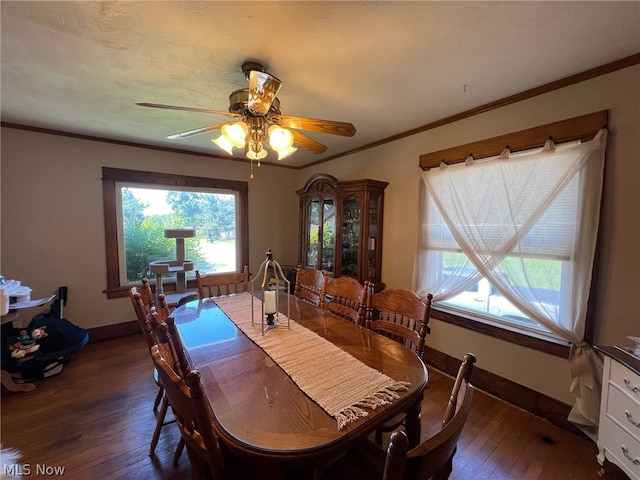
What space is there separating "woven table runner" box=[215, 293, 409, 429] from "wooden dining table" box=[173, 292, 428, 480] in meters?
0.02

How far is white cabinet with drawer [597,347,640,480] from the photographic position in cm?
128

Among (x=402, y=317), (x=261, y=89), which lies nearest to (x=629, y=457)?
(x=402, y=317)

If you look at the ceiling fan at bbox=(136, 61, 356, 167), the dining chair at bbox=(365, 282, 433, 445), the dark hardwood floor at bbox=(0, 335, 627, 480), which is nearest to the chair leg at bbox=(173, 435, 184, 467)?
the dark hardwood floor at bbox=(0, 335, 627, 480)

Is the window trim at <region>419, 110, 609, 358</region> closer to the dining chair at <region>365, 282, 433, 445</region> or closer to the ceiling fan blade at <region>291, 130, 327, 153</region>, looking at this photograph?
the dining chair at <region>365, 282, 433, 445</region>

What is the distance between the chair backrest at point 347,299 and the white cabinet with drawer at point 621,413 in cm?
134

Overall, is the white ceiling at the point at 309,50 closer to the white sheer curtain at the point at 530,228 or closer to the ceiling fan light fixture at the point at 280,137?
the ceiling fan light fixture at the point at 280,137

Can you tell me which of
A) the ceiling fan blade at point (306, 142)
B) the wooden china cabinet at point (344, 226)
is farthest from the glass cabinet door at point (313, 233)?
the ceiling fan blade at point (306, 142)

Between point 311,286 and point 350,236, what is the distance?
1.12 meters

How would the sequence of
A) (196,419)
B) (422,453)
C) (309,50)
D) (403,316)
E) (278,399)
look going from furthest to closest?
(403,316) → (309,50) → (278,399) → (196,419) → (422,453)

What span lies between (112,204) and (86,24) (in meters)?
2.30

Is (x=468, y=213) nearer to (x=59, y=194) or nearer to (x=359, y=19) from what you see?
(x=359, y=19)

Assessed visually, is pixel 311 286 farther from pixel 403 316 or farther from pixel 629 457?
pixel 629 457

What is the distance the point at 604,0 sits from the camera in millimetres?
1146

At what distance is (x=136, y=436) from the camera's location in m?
1.73
